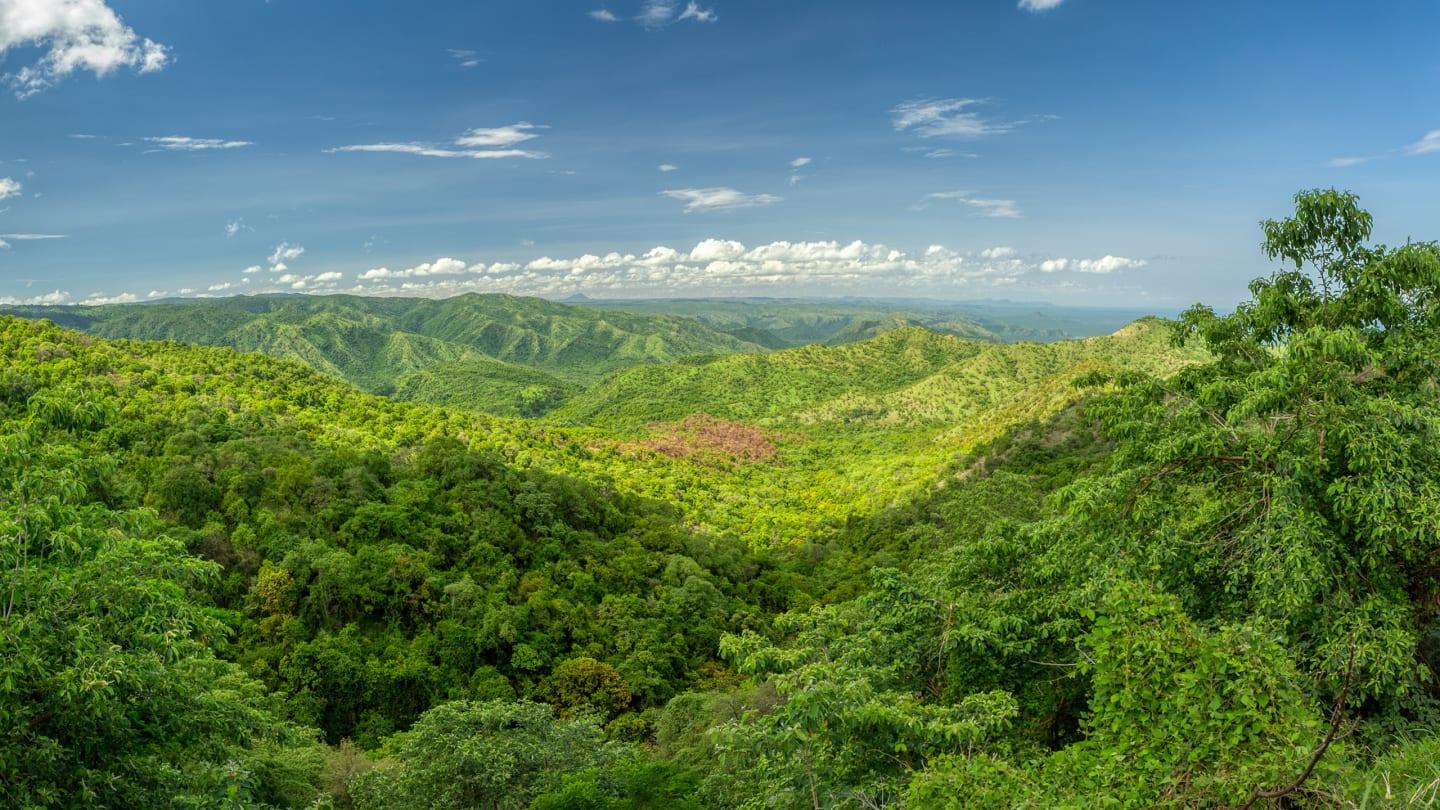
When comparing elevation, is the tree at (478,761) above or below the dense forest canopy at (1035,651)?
below

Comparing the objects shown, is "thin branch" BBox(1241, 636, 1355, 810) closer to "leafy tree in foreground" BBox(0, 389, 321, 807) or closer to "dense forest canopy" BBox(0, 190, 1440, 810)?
"dense forest canopy" BBox(0, 190, 1440, 810)

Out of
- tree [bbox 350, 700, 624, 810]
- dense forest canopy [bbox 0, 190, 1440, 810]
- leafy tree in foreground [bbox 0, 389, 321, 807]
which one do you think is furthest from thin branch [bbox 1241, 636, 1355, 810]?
tree [bbox 350, 700, 624, 810]

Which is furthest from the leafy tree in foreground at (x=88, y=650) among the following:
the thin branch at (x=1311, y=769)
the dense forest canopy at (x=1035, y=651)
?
the thin branch at (x=1311, y=769)

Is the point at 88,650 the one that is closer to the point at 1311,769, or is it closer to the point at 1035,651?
the point at 1311,769

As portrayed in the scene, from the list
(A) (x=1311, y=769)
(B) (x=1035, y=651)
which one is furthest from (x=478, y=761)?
(A) (x=1311, y=769)

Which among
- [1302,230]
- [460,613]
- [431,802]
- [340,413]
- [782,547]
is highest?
[1302,230]

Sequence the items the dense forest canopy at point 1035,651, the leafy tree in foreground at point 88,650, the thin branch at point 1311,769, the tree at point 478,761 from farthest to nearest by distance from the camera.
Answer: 1. the tree at point 478,761
2. the leafy tree in foreground at point 88,650
3. the dense forest canopy at point 1035,651
4. the thin branch at point 1311,769

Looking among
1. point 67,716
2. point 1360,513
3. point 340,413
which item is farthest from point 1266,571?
point 340,413

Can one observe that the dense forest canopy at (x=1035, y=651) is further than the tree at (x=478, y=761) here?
No

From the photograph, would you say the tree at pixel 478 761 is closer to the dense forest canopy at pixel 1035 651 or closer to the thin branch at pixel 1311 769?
the dense forest canopy at pixel 1035 651

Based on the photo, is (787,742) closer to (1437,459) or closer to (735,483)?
(1437,459)

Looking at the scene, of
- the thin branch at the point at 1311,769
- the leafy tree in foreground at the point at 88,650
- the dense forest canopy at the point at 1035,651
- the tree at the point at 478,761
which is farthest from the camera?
the tree at the point at 478,761
